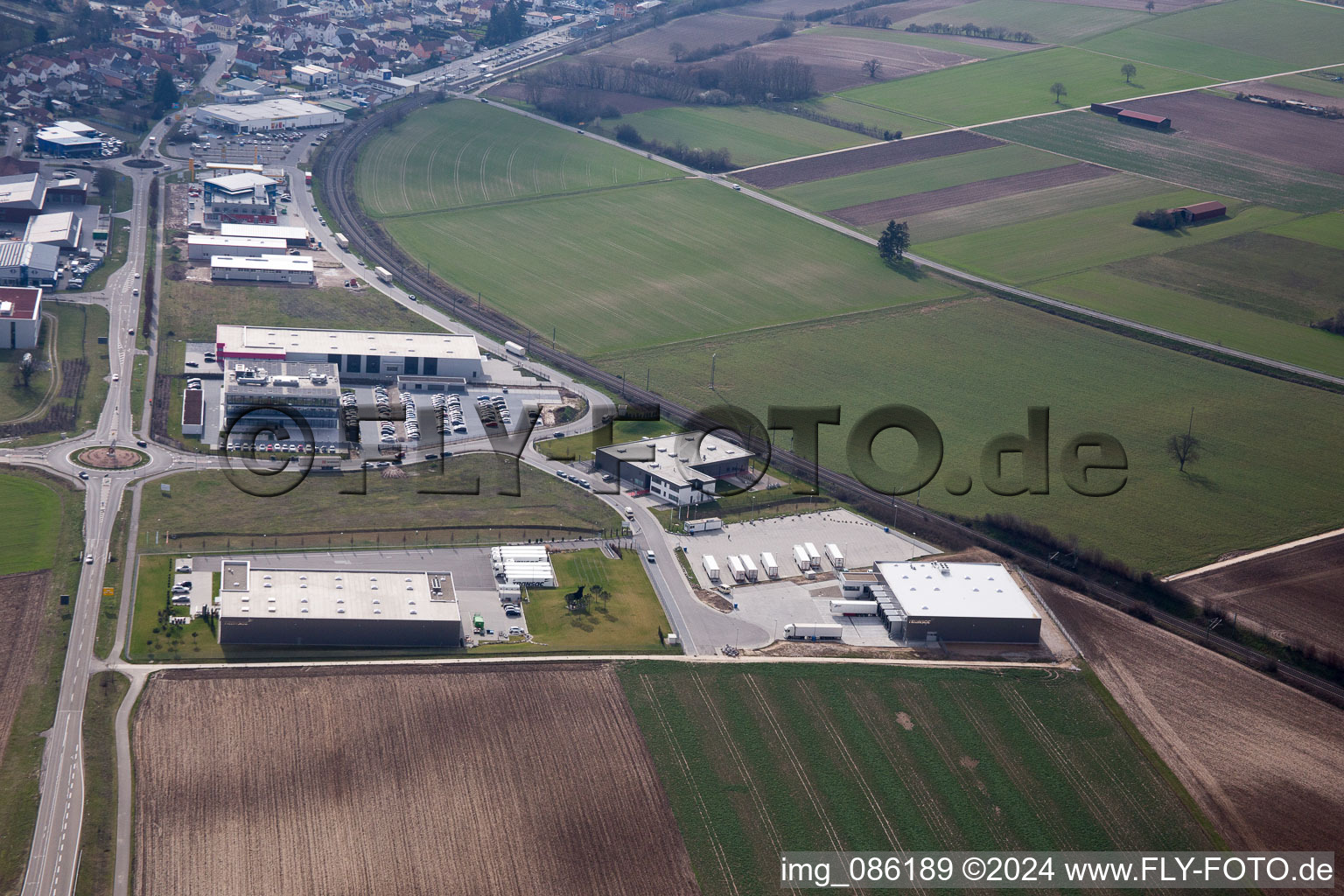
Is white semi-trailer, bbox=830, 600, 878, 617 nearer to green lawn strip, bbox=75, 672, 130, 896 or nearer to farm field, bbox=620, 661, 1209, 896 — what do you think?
farm field, bbox=620, 661, 1209, 896

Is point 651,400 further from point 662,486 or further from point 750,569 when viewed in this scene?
point 750,569

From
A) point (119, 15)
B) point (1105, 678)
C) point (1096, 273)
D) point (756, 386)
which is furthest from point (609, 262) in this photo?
point (119, 15)

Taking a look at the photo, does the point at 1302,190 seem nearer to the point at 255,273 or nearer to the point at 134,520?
the point at 255,273

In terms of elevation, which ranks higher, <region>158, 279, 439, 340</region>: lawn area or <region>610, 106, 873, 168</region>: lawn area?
<region>610, 106, 873, 168</region>: lawn area

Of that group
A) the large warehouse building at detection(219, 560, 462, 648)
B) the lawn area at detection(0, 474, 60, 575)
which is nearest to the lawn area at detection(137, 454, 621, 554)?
the lawn area at detection(0, 474, 60, 575)

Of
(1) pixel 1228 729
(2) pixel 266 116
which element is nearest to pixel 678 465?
(1) pixel 1228 729

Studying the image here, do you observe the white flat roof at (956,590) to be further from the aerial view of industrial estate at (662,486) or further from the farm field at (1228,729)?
the farm field at (1228,729)
